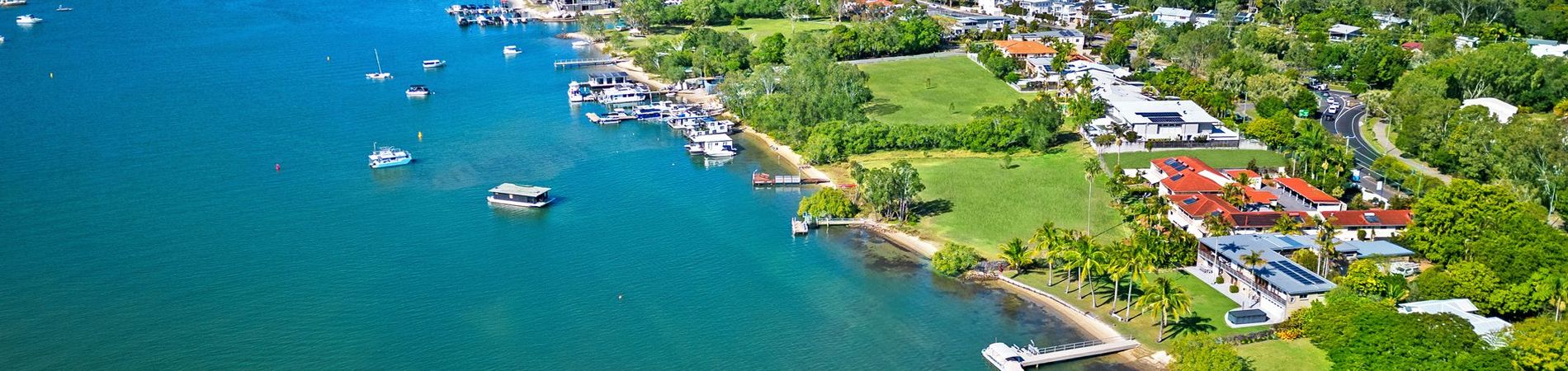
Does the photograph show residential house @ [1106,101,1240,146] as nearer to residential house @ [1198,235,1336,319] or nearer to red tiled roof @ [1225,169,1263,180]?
red tiled roof @ [1225,169,1263,180]

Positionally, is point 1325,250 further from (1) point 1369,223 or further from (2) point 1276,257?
(1) point 1369,223

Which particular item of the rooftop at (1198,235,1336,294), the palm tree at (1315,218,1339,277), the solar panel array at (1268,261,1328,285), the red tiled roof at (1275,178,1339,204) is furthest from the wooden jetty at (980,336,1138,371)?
the red tiled roof at (1275,178,1339,204)

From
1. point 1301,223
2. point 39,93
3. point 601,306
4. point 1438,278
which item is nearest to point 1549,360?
point 1438,278

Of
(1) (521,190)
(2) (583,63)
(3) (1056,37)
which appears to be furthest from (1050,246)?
(2) (583,63)

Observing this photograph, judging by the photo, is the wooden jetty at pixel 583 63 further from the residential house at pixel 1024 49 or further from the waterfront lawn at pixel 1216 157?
the waterfront lawn at pixel 1216 157

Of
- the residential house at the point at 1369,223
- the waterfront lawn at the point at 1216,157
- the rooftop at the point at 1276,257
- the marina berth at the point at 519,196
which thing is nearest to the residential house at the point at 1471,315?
the rooftop at the point at 1276,257

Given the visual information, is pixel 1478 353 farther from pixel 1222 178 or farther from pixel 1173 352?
pixel 1222 178
